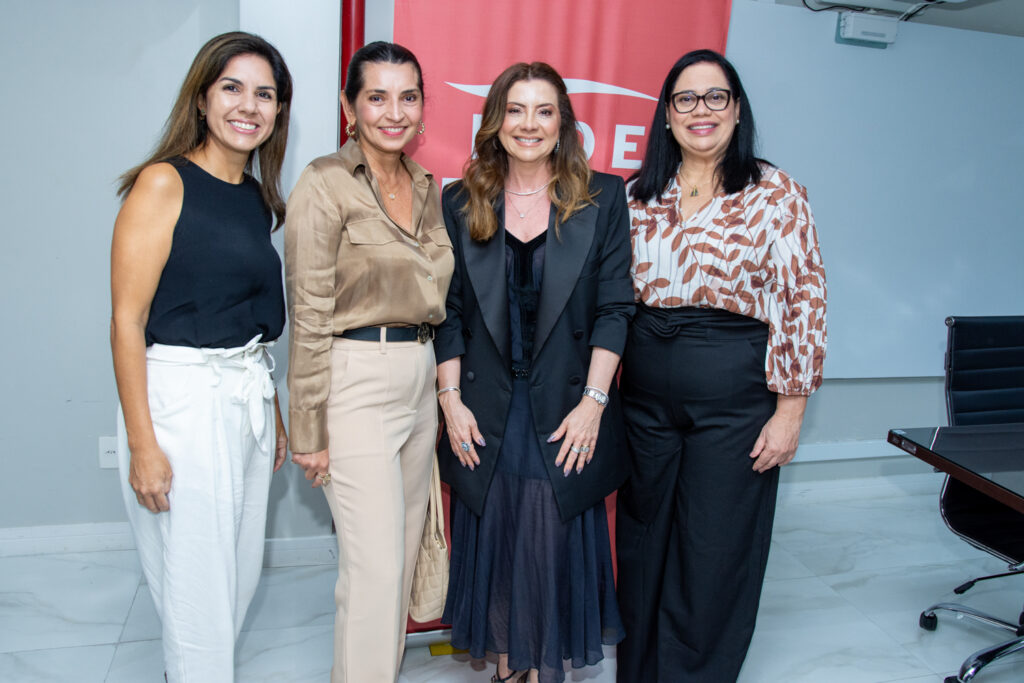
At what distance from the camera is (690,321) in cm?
206

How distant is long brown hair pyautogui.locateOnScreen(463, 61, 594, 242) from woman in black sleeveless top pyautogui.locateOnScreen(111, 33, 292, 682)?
0.52 meters

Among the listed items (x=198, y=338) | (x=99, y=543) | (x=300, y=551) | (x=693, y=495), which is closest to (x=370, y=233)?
(x=198, y=338)

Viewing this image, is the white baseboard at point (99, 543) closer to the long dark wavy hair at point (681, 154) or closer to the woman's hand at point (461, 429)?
the woman's hand at point (461, 429)

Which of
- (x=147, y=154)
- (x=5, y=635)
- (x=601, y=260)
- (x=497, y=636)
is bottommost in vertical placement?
(x=5, y=635)

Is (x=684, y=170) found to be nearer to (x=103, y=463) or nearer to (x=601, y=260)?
(x=601, y=260)

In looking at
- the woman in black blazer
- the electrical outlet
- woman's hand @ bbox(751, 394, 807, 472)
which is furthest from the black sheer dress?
the electrical outlet

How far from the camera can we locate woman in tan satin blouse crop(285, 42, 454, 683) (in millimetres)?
1778

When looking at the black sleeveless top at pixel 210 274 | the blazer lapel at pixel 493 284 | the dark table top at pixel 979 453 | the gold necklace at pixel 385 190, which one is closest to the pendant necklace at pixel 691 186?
the blazer lapel at pixel 493 284

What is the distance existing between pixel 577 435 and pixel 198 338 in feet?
3.21

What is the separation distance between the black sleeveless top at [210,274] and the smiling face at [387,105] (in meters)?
0.36

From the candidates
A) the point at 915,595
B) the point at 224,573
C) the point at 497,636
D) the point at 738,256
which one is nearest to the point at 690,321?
the point at 738,256

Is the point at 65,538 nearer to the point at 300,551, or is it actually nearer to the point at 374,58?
the point at 300,551

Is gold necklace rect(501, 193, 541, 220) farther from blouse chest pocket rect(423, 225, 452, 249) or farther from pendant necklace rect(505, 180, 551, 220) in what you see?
blouse chest pocket rect(423, 225, 452, 249)

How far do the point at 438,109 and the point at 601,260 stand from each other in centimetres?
86
